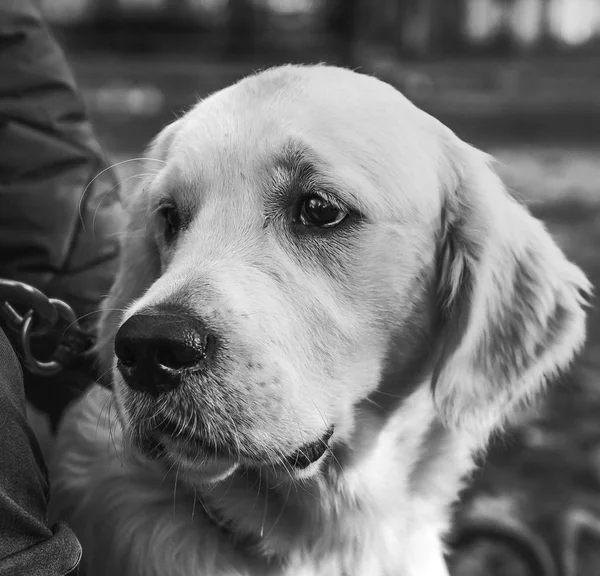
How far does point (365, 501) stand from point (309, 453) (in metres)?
0.32

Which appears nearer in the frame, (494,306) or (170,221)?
(494,306)

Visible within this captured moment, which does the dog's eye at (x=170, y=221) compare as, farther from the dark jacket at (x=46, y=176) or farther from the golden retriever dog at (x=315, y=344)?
the dark jacket at (x=46, y=176)

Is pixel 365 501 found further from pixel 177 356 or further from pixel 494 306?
pixel 177 356

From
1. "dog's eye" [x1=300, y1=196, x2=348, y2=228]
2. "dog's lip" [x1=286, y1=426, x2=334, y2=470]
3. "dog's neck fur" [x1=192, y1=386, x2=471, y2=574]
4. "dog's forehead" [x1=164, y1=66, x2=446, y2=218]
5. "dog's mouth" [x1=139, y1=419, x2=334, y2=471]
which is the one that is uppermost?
"dog's forehead" [x1=164, y1=66, x2=446, y2=218]

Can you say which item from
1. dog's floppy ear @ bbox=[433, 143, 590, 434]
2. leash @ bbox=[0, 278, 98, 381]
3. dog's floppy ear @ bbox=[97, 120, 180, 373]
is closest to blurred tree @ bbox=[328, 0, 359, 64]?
dog's floppy ear @ bbox=[97, 120, 180, 373]

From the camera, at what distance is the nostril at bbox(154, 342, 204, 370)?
189 centimetres

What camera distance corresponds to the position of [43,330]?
7.48 feet

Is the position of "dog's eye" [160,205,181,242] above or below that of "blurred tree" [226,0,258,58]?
above

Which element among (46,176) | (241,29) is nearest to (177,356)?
(46,176)

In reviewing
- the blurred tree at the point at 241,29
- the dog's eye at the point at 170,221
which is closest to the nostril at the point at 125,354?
the dog's eye at the point at 170,221

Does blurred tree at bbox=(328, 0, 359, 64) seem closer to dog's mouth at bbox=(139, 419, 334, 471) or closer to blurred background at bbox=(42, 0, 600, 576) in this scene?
blurred background at bbox=(42, 0, 600, 576)

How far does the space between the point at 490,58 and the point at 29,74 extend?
10.2 meters

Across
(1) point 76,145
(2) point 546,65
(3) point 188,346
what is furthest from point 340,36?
(3) point 188,346

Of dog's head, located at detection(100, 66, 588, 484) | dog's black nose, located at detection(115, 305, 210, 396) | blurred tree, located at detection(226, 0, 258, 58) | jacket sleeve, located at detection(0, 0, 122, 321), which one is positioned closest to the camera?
dog's black nose, located at detection(115, 305, 210, 396)
